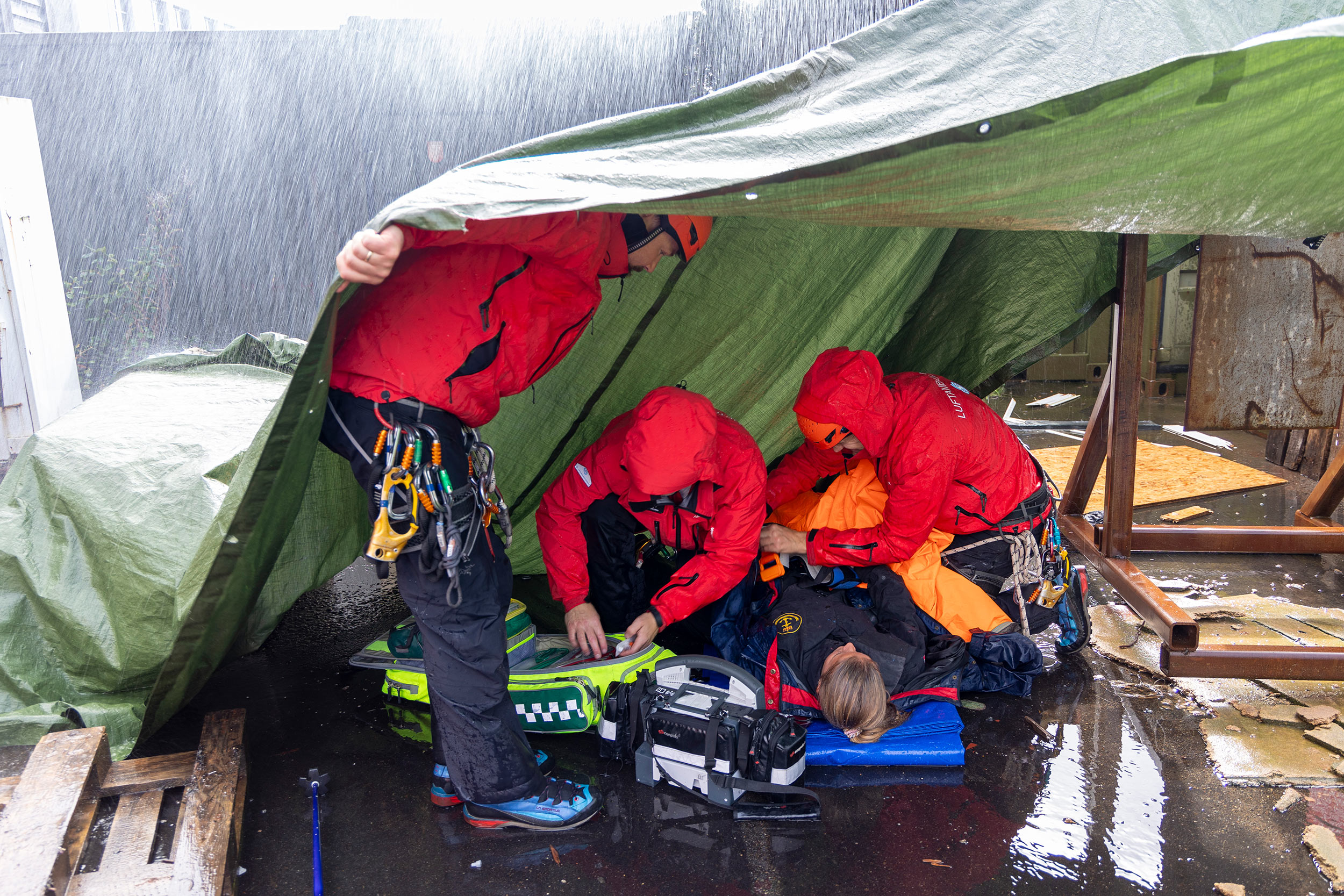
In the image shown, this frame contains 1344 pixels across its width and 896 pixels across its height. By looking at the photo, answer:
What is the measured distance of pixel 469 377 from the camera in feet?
6.21

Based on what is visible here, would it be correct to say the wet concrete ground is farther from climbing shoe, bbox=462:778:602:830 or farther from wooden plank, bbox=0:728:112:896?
wooden plank, bbox=0:728:112:896

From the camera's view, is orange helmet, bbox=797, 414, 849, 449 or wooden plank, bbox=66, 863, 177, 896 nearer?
wooden plank, bbox=66, 863, 177, 896

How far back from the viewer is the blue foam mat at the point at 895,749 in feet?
7.64

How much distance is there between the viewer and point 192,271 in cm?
861

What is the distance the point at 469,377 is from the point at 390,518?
0.34m

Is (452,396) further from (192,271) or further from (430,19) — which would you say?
(430,19)

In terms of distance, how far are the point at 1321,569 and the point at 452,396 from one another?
3596 millimetres

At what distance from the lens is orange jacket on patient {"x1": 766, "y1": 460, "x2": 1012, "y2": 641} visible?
2.60 metres

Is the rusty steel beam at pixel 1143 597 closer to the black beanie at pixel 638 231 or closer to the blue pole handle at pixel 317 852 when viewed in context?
the black beanie at pixel 638 231

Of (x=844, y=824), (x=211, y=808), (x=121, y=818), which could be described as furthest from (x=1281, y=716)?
(x=121, y=818)

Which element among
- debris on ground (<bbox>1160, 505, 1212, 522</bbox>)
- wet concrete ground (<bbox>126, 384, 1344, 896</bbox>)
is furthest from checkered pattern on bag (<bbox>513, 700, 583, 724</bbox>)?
debris on ground (<bbox>1160, 505, 1212, 522</bbox>)

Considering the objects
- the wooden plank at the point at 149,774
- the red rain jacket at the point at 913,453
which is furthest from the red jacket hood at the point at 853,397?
the wooden plank at the point at 149,774

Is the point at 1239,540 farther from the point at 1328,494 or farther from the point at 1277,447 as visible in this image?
the point at 1277,447

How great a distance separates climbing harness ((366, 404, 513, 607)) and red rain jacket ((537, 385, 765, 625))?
1.91 ft
